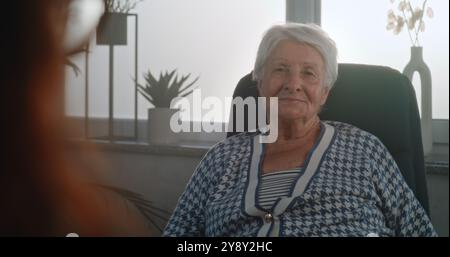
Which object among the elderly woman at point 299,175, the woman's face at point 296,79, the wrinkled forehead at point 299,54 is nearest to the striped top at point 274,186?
the elderly woman at point 299,175

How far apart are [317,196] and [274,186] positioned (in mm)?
97

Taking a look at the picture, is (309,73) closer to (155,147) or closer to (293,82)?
(293,82)

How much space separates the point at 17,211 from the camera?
64cm

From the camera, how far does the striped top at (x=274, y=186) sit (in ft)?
3.56

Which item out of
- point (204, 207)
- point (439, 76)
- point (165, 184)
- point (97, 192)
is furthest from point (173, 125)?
point (439, 76)

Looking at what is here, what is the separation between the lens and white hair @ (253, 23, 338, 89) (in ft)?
4.00

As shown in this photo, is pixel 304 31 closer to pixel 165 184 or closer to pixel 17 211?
pixel 17 211

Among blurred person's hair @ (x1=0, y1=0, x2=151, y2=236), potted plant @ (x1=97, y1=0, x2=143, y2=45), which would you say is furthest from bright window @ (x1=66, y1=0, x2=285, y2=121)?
blurred person's hair @ (x1=0, y1=0, x2=151, y2=236)

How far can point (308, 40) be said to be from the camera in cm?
122

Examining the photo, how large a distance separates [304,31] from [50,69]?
769 mm

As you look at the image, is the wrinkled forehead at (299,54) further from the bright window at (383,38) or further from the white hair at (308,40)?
the bright window at (383,38)
